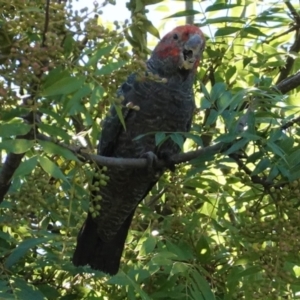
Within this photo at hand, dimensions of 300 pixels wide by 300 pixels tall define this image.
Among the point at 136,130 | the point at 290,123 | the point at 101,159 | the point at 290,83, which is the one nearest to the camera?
the point at 101,159

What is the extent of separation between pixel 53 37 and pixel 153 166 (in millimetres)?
1268

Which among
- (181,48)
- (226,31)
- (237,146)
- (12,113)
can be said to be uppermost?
(181,48)

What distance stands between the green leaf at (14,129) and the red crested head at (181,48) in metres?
1.22

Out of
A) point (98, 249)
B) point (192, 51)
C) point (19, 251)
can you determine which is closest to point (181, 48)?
point (192, 51)

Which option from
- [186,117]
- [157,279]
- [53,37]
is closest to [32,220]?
[157,279]

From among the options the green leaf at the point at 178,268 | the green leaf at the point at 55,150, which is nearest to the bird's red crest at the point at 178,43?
the green leaf at the point at 178,268

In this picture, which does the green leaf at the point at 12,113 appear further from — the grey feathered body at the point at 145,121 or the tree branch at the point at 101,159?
the grey feathered body at the point at 145,121

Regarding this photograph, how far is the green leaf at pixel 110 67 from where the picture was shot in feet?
5.13

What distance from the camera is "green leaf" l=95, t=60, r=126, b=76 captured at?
61.6 inches

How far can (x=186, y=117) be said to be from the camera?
299 centimetres

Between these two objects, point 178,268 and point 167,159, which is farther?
point 167,159

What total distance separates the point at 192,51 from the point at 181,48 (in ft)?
0.49

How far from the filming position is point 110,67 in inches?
61.7

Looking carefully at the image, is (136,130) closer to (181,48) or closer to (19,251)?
(181,48)
